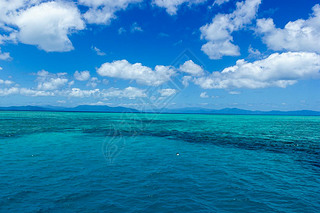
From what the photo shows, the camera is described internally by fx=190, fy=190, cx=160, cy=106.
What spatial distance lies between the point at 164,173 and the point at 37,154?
64.1ft

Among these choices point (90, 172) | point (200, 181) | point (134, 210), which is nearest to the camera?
point (134, 210)

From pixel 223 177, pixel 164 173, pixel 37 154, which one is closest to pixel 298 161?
pixel 223 177

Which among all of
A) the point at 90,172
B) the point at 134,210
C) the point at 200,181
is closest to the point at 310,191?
the point at 200,181

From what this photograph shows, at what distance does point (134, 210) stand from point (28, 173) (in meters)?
13.3

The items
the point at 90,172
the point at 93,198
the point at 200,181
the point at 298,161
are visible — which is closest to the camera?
the point at 93,198

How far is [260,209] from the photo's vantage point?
13.8 metres

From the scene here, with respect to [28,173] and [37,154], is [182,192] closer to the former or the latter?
[28,173]

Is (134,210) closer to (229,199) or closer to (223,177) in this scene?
(229,199)

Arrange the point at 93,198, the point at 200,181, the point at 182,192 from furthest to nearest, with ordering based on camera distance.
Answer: the point at 200,181, the point at 182,192, the point at 93,198

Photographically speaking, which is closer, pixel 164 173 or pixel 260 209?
pixel 260 209

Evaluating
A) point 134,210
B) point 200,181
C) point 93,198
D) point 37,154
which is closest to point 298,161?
point 200,181

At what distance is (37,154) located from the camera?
27594 mm

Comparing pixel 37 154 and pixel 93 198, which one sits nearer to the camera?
pixel 93 198

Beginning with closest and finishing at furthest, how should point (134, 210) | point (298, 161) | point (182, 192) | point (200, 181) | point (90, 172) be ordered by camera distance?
1. point (134, 210)
2. point (182, 192)
3. point (200, 181)
4. point (90, 172)
5. point (298, 161)
